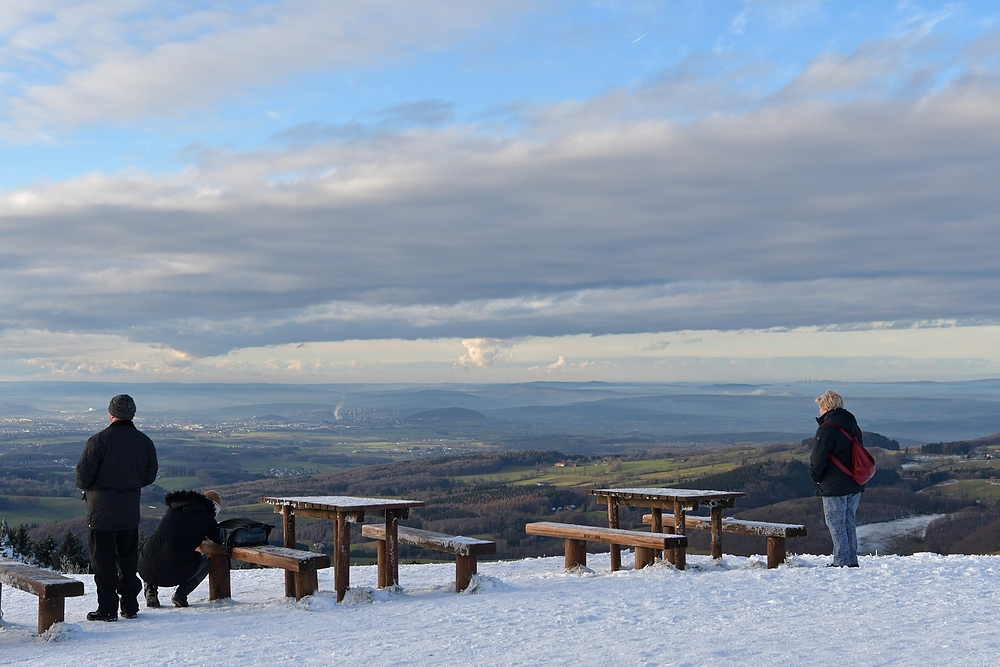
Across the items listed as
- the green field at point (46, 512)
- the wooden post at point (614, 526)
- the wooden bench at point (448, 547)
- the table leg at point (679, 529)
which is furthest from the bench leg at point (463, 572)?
the green field at point (46, 512)

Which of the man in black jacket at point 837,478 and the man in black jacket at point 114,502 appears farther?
the man in black jacket at point 837,478

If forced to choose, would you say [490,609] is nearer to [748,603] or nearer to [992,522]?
[748,603]

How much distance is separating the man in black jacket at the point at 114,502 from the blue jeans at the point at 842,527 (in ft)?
25.7

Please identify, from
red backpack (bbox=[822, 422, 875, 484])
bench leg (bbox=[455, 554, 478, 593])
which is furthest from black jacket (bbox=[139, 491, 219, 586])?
red backpack (bbox=[822, 422, 875, 484])

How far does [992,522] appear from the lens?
235ft

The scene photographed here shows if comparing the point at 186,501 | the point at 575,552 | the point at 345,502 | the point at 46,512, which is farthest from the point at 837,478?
the point at 46,512

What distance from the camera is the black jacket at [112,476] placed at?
358 inches

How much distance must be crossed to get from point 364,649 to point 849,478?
6.69m

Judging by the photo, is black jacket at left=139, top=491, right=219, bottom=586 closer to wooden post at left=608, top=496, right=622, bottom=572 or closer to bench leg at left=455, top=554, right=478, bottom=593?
bench leg at left=455, top=554, right=478, bottom=593

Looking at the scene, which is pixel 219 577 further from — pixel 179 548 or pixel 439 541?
pixel 439 541

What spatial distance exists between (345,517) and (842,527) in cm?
596

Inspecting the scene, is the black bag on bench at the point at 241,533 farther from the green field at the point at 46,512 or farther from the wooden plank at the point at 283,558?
the green field at the point at 46,512

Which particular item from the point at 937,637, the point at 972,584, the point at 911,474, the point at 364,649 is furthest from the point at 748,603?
the point at 911,474

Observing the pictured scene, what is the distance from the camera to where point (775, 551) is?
11.5m
